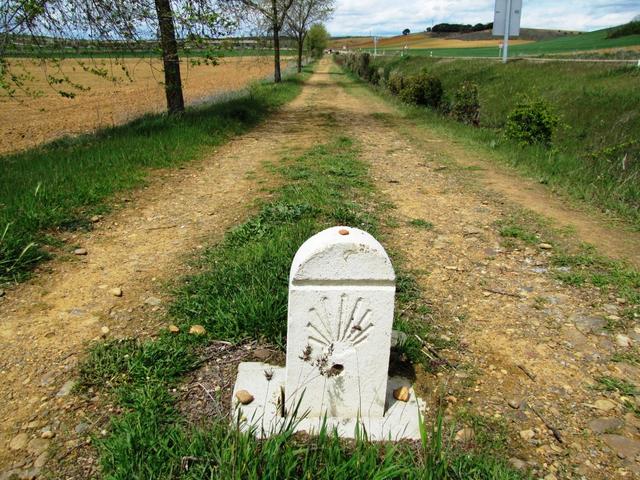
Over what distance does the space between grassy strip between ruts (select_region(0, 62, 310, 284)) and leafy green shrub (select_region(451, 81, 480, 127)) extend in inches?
291

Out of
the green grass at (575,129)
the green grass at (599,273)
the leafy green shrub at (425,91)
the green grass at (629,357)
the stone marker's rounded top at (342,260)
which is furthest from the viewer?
the leafy green shrub at (425,91)

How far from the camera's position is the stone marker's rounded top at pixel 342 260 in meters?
2.05

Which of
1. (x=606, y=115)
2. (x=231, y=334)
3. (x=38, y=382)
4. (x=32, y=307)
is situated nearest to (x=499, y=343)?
(x=231, y=334)

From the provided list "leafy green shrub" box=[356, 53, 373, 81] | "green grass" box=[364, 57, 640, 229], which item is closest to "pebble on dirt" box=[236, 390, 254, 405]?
"green grass" box=[364, 57, 640, 229]

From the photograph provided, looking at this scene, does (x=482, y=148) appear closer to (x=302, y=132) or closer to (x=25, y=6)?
(x=302, y=132)

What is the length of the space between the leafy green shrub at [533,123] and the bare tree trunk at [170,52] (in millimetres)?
7132

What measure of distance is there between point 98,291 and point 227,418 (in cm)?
191

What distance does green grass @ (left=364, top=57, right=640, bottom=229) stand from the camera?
6.60 m

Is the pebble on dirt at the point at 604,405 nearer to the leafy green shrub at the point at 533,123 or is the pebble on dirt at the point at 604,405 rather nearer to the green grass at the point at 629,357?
the green grass at the point at 629,357

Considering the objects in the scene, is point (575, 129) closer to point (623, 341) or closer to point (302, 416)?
point (623, 341)

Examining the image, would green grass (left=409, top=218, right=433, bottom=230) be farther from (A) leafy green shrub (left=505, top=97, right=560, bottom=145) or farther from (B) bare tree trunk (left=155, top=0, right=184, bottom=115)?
(B) bare tree trunk (left=155, top=0, right=184, bottom=115)

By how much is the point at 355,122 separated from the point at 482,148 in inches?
190

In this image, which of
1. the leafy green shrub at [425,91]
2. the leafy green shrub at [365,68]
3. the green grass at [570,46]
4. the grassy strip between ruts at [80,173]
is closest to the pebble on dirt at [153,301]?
the grassy strip between ruts at [80,173]

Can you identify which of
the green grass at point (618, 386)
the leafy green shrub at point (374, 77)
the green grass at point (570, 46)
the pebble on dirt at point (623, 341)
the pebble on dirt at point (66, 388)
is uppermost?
the green grass at point (570, 46)
